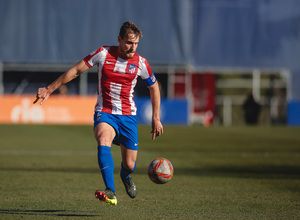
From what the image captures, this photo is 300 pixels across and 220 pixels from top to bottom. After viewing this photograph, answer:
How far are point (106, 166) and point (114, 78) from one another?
46.9 inches

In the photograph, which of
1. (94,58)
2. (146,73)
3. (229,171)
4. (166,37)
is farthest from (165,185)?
(166,37)

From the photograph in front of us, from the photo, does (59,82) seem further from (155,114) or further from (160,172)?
(160,172)

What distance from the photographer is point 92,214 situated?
6.75m

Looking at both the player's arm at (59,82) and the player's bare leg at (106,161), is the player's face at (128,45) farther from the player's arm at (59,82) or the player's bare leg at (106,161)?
the player's bare leg at (106,161)

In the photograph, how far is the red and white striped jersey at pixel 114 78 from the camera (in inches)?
290

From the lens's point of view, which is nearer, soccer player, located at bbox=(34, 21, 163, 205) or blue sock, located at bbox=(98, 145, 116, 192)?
Answer: blue sock, located at bbox=(98, 145, 116, 192)

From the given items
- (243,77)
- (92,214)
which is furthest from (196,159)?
(243,77)

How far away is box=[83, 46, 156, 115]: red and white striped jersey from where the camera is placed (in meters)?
7.36

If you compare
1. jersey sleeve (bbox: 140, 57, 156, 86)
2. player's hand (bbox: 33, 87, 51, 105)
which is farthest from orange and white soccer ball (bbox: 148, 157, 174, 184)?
player's hand (bbox: 33, 87, 51, 105)

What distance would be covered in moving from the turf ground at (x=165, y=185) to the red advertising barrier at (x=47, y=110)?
465 inches

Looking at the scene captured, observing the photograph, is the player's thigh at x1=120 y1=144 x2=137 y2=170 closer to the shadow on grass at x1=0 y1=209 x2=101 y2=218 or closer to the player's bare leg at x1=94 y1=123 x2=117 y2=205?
the player's bare leg at x1=94 y1=123 x2=117 y2=205

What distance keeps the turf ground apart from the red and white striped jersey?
1.24 metres

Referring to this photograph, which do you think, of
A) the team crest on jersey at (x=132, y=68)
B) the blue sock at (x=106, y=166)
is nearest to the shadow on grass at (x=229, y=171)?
the team crest on jersey at (x=132, y=68)

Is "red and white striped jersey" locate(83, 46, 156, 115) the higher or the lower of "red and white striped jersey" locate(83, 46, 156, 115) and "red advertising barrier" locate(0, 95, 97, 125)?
the higher
